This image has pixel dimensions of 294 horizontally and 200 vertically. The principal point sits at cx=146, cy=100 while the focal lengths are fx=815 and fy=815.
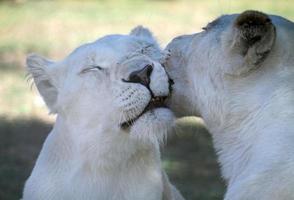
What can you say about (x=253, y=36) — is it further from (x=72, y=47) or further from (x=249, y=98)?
(x=72, y=47)

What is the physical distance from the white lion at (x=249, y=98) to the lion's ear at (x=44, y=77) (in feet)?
3.03

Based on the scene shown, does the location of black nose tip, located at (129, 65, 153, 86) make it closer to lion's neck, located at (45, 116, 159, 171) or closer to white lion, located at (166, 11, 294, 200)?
white lion, located at (166, 11, 294, 200)

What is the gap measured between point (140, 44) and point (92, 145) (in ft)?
2.02

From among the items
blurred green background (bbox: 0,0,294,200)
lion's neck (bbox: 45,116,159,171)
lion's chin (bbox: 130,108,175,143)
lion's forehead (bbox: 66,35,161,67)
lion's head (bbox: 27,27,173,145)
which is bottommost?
blurred green background (bbox: 0,0,294,200)

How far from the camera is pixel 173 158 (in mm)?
8305

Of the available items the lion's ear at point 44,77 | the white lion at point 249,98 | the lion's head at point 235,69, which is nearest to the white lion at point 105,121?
the lion's ear at point 44,77

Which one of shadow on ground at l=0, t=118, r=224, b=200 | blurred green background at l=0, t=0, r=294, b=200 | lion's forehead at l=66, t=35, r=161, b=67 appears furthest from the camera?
blurred green background at l=0, t=0, r=294, b=200

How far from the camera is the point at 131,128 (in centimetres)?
427

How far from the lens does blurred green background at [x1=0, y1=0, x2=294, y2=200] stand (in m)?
7.85

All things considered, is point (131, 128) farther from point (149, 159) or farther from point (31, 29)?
point (31, 29)

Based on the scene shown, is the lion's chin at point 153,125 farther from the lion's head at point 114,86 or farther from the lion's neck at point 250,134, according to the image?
the lion's neck at point 250,134

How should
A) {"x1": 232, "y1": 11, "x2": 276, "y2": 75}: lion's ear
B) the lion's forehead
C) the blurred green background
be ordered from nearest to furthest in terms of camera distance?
{"x1": 232, "y1": 11, "x2": 276, "y2": 75}: lion's ear → the lion's forehead → the blurred green background

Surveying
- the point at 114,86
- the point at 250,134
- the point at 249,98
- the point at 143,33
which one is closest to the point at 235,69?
the point at 249,98

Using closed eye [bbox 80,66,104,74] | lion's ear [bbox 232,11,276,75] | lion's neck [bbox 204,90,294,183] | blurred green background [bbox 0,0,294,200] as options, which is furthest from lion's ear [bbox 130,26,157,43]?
lion's ear [bbox 232,11,276,75]
